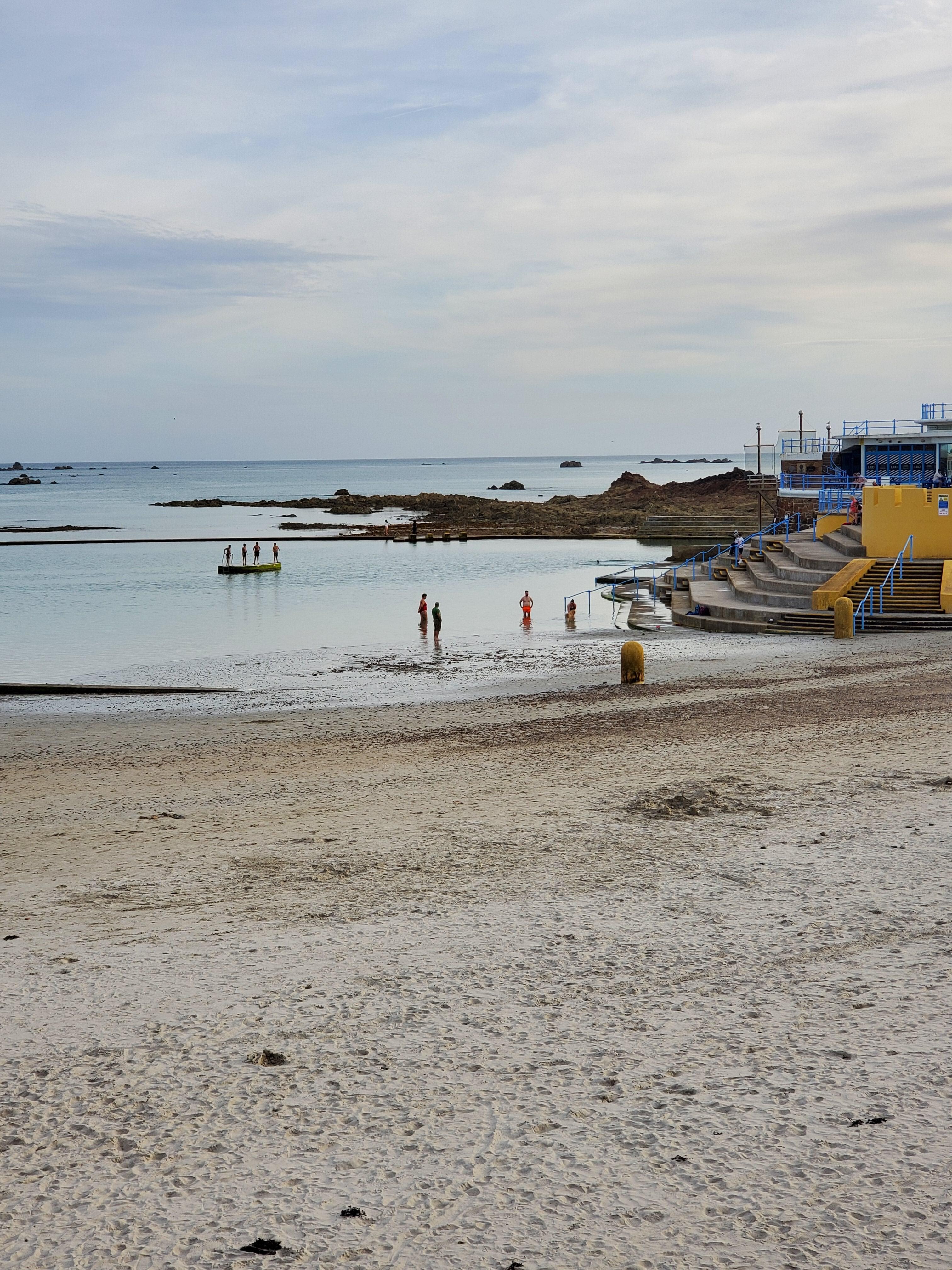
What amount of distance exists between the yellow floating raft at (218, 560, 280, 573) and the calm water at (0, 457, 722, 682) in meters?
0.39

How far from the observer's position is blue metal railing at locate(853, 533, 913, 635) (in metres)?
22.7

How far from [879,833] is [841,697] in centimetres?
706

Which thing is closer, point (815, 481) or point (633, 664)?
point (633, 664)

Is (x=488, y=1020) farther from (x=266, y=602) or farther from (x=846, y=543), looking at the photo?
(x=266, y=602)

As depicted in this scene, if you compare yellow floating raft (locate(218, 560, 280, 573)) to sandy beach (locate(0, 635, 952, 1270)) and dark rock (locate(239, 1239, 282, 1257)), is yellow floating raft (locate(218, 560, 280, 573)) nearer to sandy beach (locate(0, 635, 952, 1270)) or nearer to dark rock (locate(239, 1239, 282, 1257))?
sandy beach (locate(0, 635, 952, 1270))

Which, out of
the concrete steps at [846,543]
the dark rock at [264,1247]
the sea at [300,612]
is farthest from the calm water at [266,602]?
the dark rock at [264,1247]

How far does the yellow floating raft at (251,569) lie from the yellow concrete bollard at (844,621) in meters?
29.0

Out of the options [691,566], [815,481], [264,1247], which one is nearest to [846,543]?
[691,566]

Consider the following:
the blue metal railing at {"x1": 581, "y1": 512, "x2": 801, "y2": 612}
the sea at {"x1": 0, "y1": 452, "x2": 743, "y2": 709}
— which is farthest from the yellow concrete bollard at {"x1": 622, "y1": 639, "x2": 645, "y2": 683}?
the blue metal railing at {"x1": 581, "y1": 512, "x2": 801, "y2": 612}

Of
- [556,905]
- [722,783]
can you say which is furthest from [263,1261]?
[722,783]

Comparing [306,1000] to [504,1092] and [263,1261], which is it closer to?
[504,1092]

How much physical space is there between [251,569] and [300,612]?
521 inches

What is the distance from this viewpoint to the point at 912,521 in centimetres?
2592

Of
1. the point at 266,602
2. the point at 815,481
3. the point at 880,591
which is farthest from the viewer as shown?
the point at 815,481
